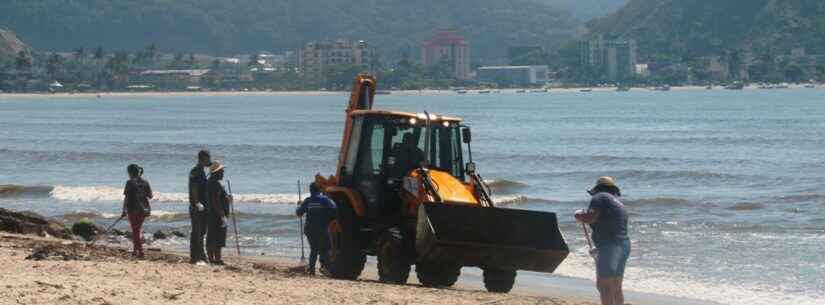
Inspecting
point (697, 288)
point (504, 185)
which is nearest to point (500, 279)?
point (697, 288)

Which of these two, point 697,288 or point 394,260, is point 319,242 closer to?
point 394,260

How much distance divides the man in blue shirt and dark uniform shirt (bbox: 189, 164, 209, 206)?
114 cm

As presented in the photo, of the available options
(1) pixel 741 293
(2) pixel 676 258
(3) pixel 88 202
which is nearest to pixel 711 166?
(3) pixel 88 202

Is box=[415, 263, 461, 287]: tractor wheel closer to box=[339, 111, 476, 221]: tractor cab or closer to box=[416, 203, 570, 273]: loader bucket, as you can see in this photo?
box=[416, 203, 570, 273]: loader bucket

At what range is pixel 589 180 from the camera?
4184 cm

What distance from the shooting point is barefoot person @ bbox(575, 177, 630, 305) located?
12883 millimetres

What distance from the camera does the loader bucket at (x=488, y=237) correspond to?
1523 centimetres

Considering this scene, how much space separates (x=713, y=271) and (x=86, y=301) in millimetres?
9432

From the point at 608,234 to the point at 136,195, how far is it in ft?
23.7

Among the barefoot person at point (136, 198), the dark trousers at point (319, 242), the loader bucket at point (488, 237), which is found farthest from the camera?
the barefoot person at point (136, 198)

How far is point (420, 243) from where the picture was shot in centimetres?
1536

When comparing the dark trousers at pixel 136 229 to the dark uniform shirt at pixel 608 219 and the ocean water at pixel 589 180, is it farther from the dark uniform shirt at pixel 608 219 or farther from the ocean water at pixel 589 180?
the dark uniform shirt at pixel 608 219

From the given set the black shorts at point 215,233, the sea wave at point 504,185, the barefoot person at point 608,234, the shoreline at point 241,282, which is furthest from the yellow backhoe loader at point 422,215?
the sea wave at point 504,185

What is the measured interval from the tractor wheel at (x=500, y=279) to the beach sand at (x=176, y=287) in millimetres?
836
